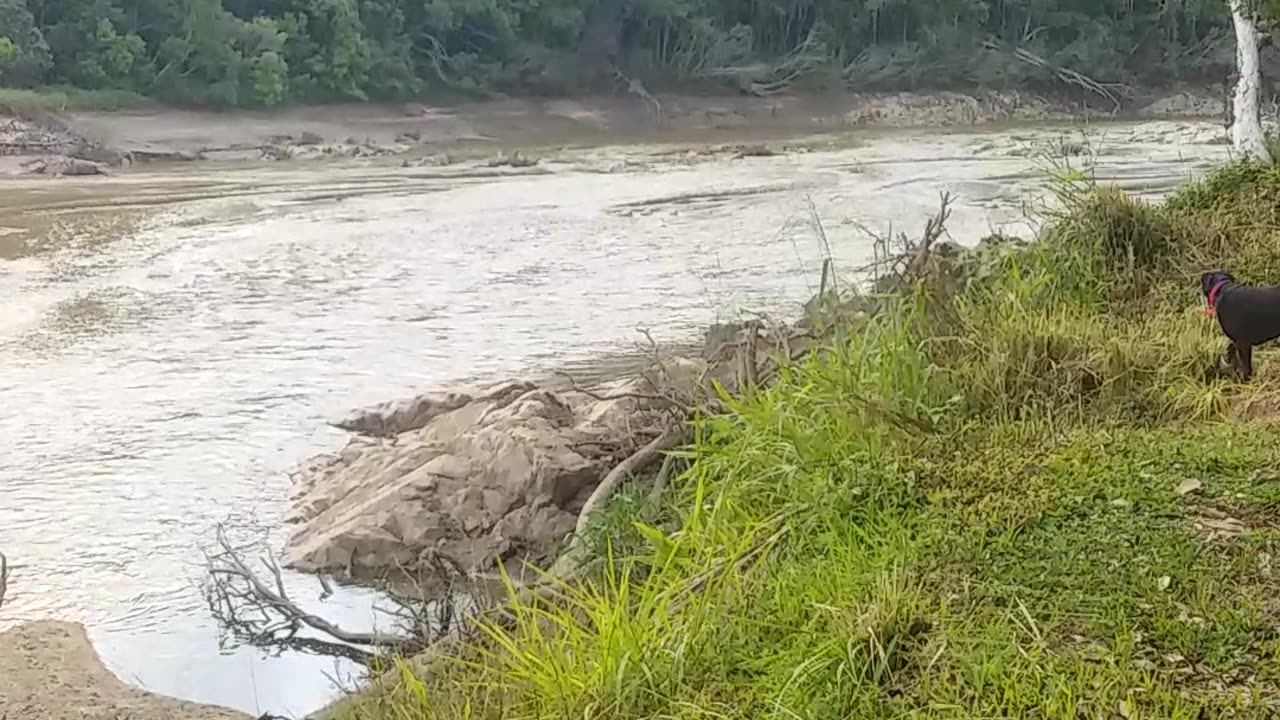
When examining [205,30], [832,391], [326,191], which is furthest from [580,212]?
[205,30]

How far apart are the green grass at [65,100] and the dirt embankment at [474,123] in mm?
311

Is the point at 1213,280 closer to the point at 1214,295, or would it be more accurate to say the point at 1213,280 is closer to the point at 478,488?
the point at 1214,295

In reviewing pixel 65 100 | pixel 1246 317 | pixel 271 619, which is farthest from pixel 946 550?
pixel 65 100

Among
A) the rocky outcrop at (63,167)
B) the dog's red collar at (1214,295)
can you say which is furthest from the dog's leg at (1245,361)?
the rocky outcrop at (63,167)

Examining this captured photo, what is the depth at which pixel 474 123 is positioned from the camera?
120 ft

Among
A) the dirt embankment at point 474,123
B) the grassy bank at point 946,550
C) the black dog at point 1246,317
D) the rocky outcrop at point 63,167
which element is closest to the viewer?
the grassy bank at point 946,550

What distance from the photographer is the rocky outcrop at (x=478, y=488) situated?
6094 millimetres

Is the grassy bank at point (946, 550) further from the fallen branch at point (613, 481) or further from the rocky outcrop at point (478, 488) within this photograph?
the rocky outcrop at point (478, 488)

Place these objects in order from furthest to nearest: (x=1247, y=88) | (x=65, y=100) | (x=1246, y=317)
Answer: (x=65, y=100), (x=1247, y=88), (x=1246, y=317)

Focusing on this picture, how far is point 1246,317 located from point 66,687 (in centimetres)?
444

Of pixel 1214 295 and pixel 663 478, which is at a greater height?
pixel 1214 295

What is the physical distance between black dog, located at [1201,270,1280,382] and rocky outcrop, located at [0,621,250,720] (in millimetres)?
3698

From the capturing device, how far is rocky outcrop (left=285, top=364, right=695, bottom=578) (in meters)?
6.09

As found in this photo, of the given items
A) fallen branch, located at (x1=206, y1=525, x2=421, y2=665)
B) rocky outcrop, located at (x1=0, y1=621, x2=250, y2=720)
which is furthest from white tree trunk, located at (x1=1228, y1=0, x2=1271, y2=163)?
rocky outcrop, located at (x1=0, y1=621, x2=250, y2=720)
